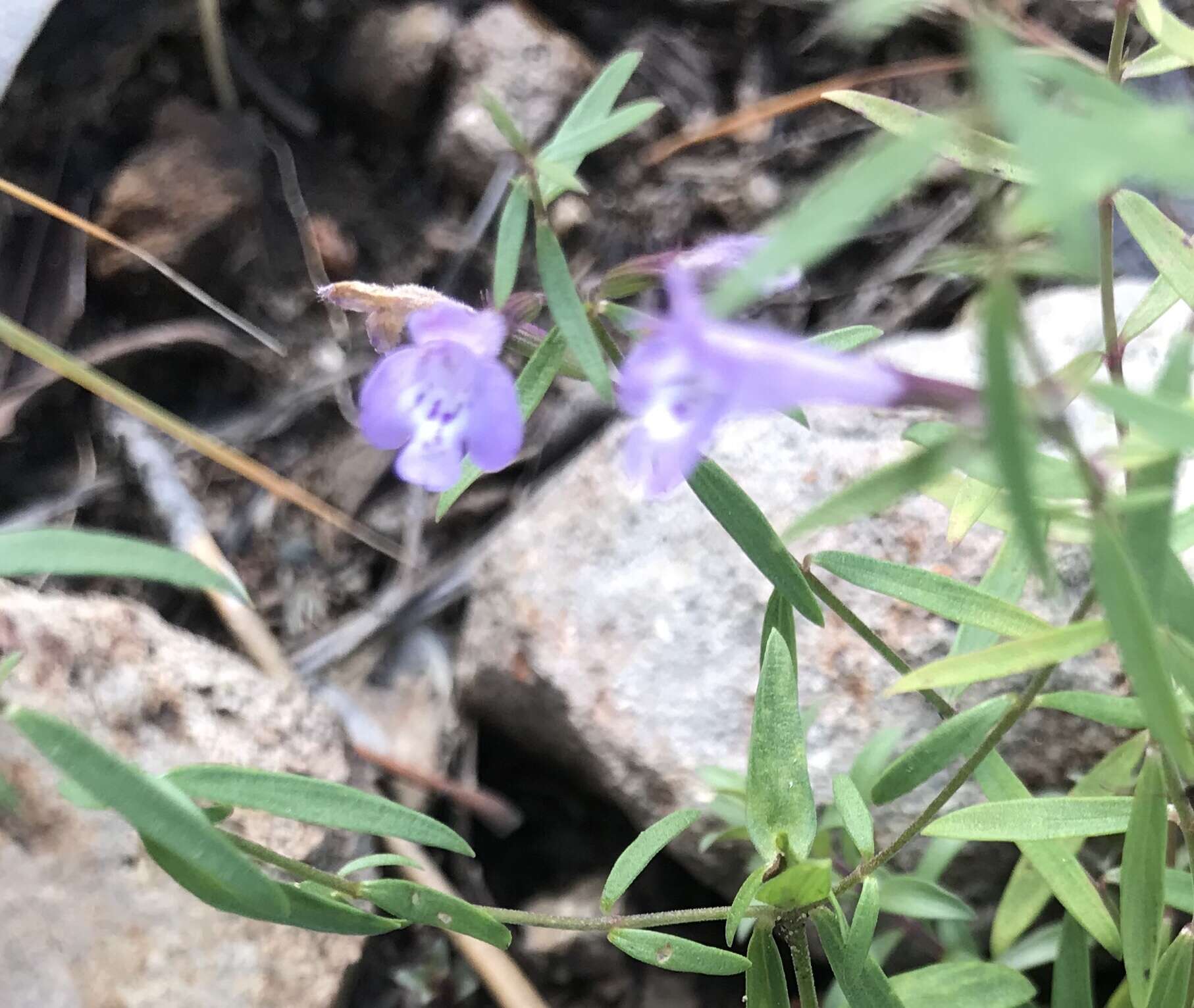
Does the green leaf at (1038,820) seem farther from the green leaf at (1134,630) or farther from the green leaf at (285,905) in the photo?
the green leaf at (285,905)

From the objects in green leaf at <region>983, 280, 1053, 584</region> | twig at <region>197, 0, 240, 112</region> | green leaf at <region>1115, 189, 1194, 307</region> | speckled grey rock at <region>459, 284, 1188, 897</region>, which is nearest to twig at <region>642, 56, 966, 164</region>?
speckled grey rock at <region>459, 284, 1188, 897</region>

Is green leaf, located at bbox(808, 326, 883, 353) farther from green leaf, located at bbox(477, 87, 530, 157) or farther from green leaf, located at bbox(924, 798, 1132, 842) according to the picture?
green leaf, located at bbox(924, 798, 1132, 842)

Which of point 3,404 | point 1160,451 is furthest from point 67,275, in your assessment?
point 1160,451

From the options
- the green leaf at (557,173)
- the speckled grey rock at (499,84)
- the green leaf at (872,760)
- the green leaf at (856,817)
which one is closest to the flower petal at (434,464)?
the green leaf at (557,173)

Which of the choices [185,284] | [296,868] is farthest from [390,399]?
[185,284]

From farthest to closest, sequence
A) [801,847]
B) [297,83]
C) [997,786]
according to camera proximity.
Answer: [297,83], [997,786], [801,847]

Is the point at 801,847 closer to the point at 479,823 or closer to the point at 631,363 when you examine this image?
the point at 631,363

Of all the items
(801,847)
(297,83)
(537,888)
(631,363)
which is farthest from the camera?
(297,83)
